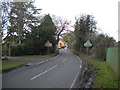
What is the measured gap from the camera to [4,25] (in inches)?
913

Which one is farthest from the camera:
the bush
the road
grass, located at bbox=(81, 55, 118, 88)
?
the bush

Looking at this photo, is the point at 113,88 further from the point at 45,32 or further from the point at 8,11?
the point at 45,32

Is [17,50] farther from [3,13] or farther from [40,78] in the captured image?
[40,78]

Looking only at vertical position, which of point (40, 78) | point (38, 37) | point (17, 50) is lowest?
point (40, 78)

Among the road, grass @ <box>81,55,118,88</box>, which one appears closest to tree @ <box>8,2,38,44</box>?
the road

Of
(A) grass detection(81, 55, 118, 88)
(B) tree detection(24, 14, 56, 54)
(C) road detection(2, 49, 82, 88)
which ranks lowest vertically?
(C) road detection(2, 49, 82, 88)

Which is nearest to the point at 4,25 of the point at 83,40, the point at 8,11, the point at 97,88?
the point at 8,11

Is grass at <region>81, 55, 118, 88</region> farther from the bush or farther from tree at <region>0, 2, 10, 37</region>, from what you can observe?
the bush

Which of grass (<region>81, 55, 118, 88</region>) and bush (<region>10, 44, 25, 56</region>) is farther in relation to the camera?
bush (<region>10, 44, 25, 56</region>)

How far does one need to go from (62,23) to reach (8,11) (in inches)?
1326

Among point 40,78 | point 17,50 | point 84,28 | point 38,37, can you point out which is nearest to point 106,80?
point 40,78

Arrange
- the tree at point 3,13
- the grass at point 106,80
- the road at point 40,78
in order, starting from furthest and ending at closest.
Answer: the tree at point 3,13, the road at point 40,78, the grass at point 106,80

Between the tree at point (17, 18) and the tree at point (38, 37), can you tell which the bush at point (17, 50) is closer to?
the tree at point (38, 37)

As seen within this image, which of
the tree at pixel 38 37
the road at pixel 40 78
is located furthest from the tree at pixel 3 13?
the tree at pixel 38 37
